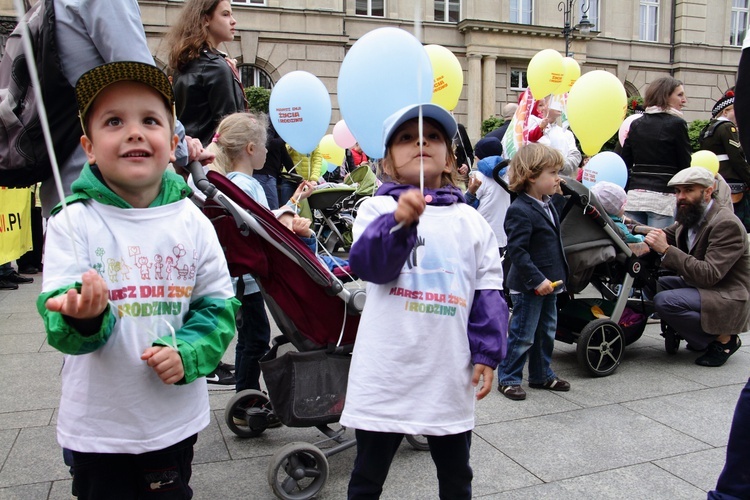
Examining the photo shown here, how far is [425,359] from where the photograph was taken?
215 cm

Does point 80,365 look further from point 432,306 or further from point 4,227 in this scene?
point 4,227

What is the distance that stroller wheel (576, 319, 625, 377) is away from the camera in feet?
15.0

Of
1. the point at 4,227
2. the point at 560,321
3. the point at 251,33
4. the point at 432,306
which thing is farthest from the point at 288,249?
the point at 251,33

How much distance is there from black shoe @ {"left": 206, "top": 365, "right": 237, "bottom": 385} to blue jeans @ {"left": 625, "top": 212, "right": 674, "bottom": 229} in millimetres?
4065

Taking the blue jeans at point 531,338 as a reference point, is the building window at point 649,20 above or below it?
above

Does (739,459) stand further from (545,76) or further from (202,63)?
(545,76)

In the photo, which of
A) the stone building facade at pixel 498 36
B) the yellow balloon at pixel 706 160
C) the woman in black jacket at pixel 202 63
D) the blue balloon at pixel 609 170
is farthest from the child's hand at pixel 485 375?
the stone building facade at pixel 498 36

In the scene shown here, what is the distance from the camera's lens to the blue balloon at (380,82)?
2.83m

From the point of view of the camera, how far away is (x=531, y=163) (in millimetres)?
4141

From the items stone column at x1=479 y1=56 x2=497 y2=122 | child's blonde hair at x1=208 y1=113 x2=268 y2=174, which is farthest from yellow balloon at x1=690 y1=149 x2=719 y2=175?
stone column at x1=479 y1=56 x2=497 y2=122

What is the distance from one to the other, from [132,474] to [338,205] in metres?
8.05

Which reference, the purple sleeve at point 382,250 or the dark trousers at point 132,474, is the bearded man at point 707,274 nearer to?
the purple sleeve at point 382,250

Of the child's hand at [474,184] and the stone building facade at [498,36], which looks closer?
the child's hand at [474,184]

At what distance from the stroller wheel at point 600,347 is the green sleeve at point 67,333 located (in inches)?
142
